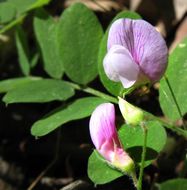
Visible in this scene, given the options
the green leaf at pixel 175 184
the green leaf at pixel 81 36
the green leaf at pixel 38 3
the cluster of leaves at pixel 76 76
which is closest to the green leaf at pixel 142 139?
the cluster of leaves at pixel 76 76

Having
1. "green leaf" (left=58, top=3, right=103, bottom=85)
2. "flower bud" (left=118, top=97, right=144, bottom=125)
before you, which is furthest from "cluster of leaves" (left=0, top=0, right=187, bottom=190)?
"flower bud" (left=118, top=97, right=144, bottom=125)

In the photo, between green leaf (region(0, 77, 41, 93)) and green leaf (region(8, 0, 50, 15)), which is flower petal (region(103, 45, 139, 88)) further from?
green leaf (region(8, 0, 50, 15))

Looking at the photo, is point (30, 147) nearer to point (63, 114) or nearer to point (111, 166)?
point (63, 114)

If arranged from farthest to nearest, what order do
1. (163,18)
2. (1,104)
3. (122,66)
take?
(163,18) → (1,104) → (122,66)

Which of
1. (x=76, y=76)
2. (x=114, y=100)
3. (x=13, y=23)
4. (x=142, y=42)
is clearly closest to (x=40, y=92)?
(x=76, y=76)

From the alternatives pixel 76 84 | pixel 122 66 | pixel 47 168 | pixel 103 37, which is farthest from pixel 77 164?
pixel 122 66

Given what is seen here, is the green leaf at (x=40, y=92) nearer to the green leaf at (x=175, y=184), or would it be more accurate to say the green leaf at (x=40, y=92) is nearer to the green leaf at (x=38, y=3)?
the green leaf at (x=38, y=3)

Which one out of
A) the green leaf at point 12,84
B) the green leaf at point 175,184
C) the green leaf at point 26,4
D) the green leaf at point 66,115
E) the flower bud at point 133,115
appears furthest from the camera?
the green leaf at point 26,4
